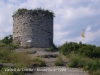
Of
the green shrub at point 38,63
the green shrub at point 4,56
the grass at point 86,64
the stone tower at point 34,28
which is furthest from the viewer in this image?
the stone tower at point 34,28

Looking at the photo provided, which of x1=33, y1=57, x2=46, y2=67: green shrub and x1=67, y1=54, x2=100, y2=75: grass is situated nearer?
x1=67, y1=54, x2=100, y2=75: grass

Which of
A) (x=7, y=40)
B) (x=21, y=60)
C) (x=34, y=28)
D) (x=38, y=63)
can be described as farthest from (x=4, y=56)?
(x=7, y=40)

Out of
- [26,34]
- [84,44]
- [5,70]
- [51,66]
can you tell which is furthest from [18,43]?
[5,70]

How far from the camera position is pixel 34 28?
29.2 m

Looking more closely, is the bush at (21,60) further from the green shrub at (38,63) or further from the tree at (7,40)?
the tree at (7,40)

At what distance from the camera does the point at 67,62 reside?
22938mm

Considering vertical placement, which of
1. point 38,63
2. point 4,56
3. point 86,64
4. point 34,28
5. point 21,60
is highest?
point 34,28

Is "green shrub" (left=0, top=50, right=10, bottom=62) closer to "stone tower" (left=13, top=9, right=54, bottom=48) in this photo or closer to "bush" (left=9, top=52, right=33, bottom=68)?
"bush" (left=9, top=52, right=33, bottom=68)

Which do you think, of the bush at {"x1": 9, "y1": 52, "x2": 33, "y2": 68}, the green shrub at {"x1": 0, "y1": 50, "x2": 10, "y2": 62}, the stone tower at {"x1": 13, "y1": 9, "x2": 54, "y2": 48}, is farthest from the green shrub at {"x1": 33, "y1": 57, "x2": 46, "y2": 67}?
the stone tower at {"x1": 13, "y1": 9, "x2": 54, "y2": 48}

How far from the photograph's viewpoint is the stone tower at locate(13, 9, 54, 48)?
29109 mm

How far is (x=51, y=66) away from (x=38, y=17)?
9100mm

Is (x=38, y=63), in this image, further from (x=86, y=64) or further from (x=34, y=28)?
(x=34, y=28)

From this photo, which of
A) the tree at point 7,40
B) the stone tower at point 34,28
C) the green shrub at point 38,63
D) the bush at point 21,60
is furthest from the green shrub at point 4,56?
the tree at point 7,40

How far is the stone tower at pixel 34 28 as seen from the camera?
2911 centimetres
